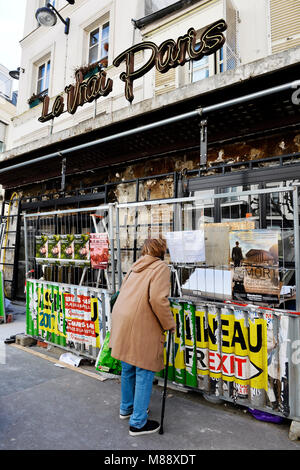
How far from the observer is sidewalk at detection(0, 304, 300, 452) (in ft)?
7.84

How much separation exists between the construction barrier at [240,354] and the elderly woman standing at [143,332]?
0.67m

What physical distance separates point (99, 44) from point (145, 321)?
11455mm

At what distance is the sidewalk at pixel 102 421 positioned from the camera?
239 centimetres

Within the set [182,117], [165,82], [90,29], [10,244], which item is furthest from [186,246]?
[90,29]

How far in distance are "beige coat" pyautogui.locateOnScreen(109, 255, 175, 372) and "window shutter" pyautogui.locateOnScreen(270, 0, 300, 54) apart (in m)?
7.32

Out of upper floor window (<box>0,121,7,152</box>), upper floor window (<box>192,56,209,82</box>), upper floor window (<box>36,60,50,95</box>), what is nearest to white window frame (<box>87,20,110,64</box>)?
upper floor window (<box>36,60,50,95</box>)

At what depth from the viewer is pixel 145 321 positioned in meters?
2.56

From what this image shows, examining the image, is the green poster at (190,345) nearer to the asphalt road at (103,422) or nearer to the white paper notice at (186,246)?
the asphalt road at (103,422)

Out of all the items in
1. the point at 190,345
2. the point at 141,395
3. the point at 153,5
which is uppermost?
the point at 153,5

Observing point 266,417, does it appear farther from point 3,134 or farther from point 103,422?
point 3,134

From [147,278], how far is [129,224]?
165 inches

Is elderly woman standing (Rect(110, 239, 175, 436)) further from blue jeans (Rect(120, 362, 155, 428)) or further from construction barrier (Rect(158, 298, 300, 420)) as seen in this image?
construction barrier (Rect(158, 298, 300, 420))

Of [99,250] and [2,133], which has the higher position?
[2,133]
